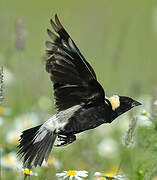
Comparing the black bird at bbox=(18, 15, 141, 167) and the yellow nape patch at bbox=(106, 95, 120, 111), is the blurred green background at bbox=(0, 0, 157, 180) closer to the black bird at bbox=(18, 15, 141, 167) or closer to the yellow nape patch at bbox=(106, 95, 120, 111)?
the black bird at bbox=(18, 15, 141, 167)

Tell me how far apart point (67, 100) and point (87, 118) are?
0.13m

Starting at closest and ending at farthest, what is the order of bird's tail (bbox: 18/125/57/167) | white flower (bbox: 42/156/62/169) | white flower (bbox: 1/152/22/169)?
white flower (bbox: 42/156/62/169) < bird's tail (bbox: 18/125/57/167) < white flower (bbox: 1/152/22/169)

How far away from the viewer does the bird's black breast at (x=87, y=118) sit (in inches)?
117

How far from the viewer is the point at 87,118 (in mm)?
2994

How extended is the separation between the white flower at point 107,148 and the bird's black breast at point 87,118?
1935mm

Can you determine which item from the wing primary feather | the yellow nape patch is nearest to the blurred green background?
the wing primary feather

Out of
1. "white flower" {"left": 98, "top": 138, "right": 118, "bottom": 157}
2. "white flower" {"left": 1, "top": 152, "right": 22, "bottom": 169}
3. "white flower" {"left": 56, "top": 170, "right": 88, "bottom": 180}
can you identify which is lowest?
"white flower" {"left": 98, "top": 138, "right": 118, "bottom": 157}

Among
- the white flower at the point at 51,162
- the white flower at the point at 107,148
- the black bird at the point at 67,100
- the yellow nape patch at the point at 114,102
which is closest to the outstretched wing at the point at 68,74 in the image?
the black bird at the point at 67,100

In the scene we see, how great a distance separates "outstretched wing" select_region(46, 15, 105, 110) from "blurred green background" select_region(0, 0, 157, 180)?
0.45 feet

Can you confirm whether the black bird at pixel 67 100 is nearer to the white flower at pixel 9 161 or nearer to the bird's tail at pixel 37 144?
the bird's tail at pixel 37 144

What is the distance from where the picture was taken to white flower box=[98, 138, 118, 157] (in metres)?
4.96

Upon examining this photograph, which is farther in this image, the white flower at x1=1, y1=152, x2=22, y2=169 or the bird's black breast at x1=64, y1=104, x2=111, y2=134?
the white flower at x1=1, y1=152, x2=22, y2=169

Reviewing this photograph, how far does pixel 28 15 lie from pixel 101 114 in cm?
692

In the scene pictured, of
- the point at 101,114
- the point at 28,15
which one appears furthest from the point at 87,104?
the point at 28,15
